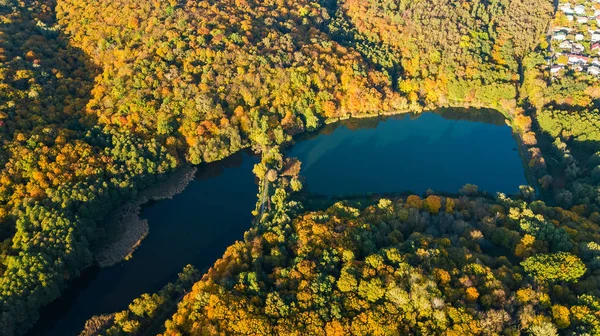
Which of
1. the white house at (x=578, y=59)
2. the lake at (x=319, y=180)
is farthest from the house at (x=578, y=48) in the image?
the lake at (x=319, y=180)

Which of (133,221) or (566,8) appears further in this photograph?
(566,8)

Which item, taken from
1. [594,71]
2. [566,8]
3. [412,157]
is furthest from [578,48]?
[412,157]

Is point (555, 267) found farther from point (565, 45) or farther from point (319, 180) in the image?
point (565, 45)

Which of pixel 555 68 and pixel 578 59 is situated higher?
pixel 578 59

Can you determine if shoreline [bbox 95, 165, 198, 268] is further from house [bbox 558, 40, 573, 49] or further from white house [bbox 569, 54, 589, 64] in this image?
house [bbox 558, 40, 573, 49]

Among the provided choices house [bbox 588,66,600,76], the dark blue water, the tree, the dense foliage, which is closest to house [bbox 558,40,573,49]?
house [bbox 588,66,600,76]

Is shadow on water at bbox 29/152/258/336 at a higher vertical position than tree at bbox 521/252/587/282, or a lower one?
lower

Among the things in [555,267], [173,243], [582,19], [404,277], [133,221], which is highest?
[582,19]
